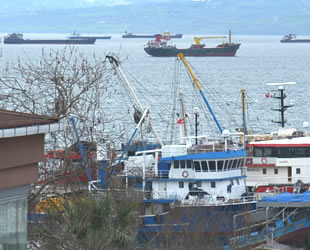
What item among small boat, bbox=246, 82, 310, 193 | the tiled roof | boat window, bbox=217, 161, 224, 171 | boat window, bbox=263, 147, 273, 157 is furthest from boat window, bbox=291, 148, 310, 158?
the tiled roof

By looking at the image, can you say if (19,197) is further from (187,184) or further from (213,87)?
(213,87)

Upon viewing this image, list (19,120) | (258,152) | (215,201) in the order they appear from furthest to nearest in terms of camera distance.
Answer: (258,152)
(215,201)
(19,120)

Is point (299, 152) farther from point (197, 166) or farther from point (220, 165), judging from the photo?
point (197, 166)

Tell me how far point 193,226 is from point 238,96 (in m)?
77.4

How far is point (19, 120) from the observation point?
9031 mm

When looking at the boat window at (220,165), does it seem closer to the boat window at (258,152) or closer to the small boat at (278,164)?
the small boat at (278,164)

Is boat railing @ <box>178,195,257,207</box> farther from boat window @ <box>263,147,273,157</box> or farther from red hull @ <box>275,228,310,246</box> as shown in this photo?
boat window @ <box>263,147,273,157</box>

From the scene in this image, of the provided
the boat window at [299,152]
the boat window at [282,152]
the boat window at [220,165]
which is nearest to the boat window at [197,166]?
the boat window at [220,165]

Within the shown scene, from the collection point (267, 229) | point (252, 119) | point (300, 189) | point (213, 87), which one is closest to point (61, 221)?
point (267, 229)

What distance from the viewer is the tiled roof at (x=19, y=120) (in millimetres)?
8725

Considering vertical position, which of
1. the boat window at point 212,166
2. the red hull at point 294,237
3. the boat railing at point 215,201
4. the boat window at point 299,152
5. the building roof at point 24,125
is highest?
the building roof at point 24,125

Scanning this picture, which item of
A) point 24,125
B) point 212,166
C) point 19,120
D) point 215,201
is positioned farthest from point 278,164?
point 24,125

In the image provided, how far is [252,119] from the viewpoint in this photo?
76.4 metres

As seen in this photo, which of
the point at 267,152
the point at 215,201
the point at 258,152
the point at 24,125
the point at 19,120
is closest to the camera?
the point at 24,125
